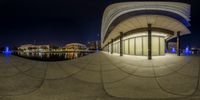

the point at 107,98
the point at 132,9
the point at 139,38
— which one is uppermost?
the point at 132,9

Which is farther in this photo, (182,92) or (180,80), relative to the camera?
(180,80)

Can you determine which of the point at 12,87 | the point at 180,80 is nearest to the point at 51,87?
the point at 12,87

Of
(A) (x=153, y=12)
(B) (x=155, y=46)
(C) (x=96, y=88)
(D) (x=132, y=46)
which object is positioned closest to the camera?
(C) (x=96, y=88)

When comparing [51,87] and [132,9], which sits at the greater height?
[132,9]

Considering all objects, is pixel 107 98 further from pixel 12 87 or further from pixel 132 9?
pixel 132 9

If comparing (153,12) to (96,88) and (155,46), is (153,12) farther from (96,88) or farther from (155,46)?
(96,88)

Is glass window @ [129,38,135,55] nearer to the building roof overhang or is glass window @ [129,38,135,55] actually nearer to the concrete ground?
the building roof overhang

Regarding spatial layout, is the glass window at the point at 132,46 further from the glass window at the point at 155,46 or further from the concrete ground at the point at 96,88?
the concrete ground at the point at 96,88

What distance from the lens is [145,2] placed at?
1800cm

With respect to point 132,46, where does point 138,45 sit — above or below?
above

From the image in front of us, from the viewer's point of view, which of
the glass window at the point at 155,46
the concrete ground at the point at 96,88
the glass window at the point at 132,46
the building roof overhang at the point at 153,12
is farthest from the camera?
the glass window at the point at 132,46

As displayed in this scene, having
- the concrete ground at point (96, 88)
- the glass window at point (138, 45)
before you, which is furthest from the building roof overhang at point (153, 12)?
the concrete ground at point (96, 88)

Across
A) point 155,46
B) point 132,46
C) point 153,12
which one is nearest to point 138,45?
point 132,46

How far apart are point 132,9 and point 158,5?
3.21 meters
